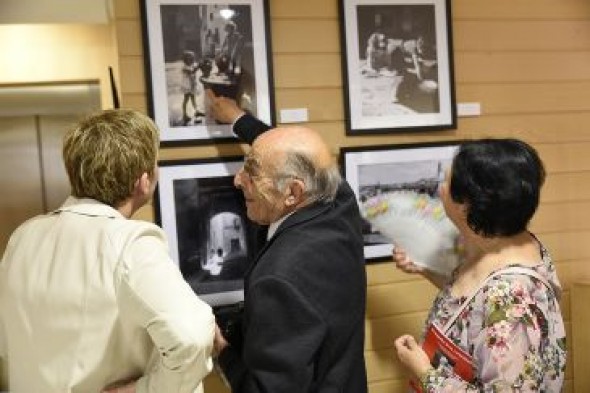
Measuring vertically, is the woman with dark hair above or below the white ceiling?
below

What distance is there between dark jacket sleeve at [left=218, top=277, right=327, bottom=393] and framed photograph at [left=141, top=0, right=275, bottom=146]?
0.84m

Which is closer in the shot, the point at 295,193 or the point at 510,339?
the point at 510,339

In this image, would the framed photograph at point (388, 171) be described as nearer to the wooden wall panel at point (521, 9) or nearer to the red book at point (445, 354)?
the wooden wall panel at point (521, 9)

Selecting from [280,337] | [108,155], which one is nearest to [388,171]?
[280,337]

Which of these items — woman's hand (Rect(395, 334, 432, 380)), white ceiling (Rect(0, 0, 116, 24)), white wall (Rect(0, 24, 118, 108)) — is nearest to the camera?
woman's hand (Rect(395, 334, 432, 380))

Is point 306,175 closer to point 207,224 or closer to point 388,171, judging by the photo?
point 207,224

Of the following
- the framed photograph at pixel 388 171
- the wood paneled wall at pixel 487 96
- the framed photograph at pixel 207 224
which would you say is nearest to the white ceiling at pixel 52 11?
the wood paneled wall at pixel 487 96

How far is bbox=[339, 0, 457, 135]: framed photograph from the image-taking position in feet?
7.20

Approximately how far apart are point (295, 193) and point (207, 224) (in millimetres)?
640

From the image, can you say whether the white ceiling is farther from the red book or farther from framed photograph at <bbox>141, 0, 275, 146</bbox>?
the red book

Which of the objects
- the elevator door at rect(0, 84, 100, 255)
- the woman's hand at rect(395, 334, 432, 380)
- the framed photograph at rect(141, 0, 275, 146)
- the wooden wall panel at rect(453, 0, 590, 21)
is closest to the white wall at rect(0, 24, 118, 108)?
the elevator door at rect(0, 84, 100, 255)

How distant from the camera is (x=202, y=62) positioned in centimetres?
204

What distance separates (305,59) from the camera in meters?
2.16

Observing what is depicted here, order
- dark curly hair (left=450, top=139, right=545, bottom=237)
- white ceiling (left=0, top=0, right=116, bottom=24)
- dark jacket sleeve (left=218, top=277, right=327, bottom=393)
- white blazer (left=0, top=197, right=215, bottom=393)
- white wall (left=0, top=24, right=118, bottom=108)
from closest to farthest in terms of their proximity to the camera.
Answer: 1. white blazer (left=0, top=197, right=215, bottom=393)
2. dark jacket sleeve (left=218, top=277, right=327, bottom=393)
3. dark curly hair (left=450, top=139, right=545, bottom=237)
4. white ceiling (left=0, top=0, right=116, bottom=24)
5. white wall (left=0, top=24, right=118, bottom=108)
